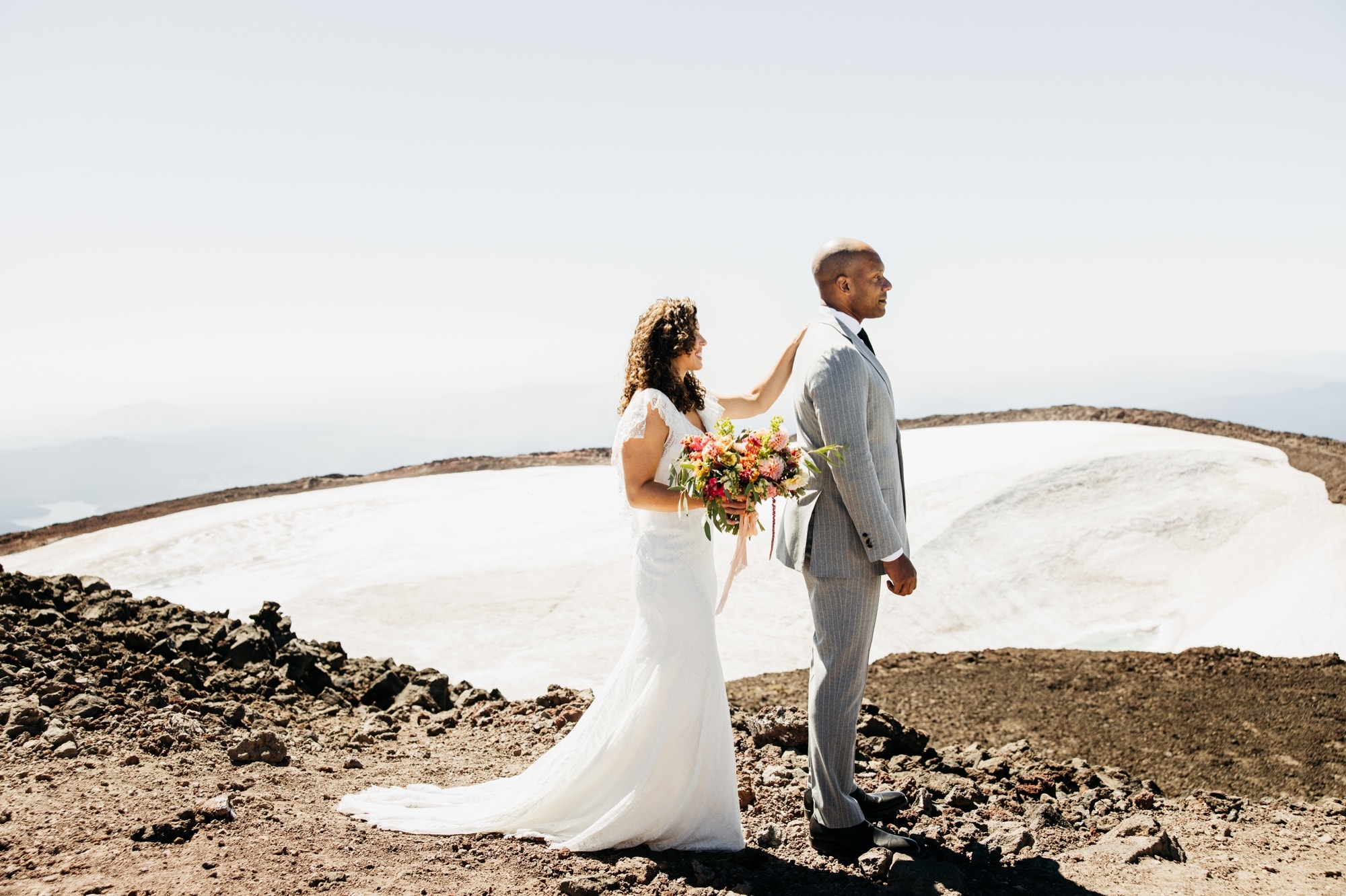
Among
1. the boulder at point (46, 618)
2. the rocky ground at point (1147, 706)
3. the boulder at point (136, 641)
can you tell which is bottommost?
the rocky ground at point (1147, 706)

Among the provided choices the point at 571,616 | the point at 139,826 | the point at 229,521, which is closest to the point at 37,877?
the point at 139,826

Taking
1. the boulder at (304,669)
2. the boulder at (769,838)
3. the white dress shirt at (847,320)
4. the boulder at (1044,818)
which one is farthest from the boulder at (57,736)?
the boulder at (1044,818)

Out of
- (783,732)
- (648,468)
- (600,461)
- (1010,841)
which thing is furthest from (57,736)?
(600,461)

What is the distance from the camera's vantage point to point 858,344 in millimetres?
3777

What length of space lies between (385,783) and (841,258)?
3.45 metres

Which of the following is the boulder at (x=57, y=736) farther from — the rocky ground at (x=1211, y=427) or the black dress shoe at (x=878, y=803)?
the rocky ground at (x=1211, y=427)

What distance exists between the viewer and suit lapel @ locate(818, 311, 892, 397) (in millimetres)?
Result: 3773

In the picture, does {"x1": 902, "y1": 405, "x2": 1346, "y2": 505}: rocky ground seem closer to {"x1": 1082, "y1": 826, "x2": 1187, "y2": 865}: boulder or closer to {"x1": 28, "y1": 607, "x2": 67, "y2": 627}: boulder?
{"x1": 1082, "y1": 826, "x2": 1187, "y2": 865}: boulder

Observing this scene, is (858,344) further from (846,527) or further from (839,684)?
(839,684)

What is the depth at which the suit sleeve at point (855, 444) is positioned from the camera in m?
3.66

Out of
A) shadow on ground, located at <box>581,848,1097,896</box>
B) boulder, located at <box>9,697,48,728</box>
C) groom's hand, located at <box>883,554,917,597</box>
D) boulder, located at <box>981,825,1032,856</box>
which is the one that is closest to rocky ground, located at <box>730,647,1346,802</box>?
boulder, located at <box>981,825,1032,856</box>

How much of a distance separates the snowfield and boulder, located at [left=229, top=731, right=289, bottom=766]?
3.49m

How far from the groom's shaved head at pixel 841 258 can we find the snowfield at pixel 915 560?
5.54 metres

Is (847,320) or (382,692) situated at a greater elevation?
(847,320)
